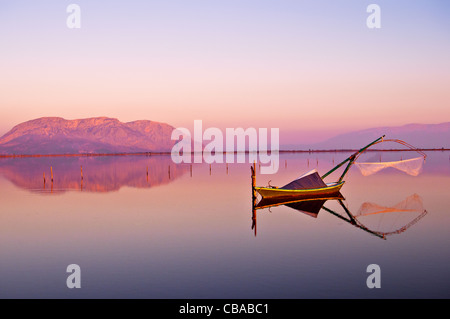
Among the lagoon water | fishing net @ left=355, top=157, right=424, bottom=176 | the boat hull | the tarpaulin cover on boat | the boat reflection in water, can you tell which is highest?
fishing net @ left=355, top=157, right=424, bottom=176

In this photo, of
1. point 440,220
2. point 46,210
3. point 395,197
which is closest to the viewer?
point 440,220

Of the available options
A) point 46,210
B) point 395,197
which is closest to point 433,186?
point 395,197

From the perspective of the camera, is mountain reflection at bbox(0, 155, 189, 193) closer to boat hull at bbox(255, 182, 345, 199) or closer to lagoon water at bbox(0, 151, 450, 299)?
lagoon water at bbox(0, 151, 450, 299)

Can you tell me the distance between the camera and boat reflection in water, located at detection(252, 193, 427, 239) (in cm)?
2319

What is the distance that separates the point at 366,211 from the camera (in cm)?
2891

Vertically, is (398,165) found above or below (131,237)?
above

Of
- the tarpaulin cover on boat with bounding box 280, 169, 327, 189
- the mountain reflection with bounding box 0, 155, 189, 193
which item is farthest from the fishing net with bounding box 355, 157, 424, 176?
the mountain reflection with bounding box 0, 155, 189, 193

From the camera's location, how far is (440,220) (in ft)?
81.0

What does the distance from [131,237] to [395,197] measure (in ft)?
82.1

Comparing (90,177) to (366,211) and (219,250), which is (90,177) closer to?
(366,211)

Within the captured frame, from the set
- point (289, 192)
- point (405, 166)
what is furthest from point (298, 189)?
point (405, 166)

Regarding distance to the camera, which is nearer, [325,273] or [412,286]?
[412,286]

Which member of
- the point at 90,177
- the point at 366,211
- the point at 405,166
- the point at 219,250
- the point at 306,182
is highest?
the point at 405,166
